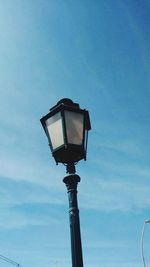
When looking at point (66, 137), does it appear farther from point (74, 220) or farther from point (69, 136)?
point (74, 220)

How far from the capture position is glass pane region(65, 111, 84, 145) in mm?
5774

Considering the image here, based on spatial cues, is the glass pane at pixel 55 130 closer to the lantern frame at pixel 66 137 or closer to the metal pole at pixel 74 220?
the lantern frame at pixel 66 137

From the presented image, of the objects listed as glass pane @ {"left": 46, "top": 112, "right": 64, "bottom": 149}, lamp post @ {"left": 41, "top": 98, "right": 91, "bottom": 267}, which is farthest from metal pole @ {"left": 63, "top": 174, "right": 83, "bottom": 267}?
glass pane @ {"left": 46, "top": 112, "right": 64, "bottom": 149}

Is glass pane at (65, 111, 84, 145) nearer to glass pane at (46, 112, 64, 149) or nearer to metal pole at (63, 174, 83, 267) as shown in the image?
glass pane at (46, 112, 64, 149)

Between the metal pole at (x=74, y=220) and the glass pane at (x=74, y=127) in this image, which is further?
the glass pane at (x=74, y=127)

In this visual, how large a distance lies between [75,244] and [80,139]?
1.52m

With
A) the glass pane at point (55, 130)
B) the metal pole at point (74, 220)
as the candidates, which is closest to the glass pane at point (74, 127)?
the glass pane at point (55, 130)

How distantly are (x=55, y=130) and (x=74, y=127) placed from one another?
11.5 inches

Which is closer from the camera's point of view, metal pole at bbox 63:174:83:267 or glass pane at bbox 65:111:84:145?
metal pole at bbox 63:174:83:267

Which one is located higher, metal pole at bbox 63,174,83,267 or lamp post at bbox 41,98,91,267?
lamp post at bbox 41,98,91,267

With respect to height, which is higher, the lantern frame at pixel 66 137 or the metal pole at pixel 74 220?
the lantern frame at pixel 66 137

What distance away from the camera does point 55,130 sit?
5.87 metres

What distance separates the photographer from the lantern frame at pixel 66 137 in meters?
5.80

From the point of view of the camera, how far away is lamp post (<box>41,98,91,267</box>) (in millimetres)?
5758
